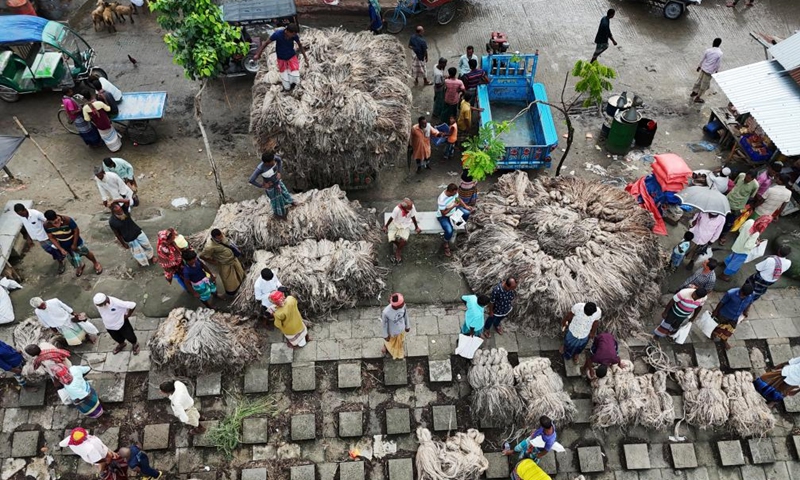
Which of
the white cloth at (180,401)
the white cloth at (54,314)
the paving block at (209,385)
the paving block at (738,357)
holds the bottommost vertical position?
the paving block at (209,385)

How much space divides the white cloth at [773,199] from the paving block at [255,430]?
350 inches

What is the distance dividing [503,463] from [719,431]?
10.6ft

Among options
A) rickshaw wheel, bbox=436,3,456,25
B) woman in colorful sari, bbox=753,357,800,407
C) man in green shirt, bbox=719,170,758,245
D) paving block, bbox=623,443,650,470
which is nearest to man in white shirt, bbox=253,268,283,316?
paving block, bbox=623,443,650,470

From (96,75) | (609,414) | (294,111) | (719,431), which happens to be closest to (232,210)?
(294,111)

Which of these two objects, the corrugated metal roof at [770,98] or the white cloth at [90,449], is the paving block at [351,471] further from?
the corrugated metal roof at [770,98]

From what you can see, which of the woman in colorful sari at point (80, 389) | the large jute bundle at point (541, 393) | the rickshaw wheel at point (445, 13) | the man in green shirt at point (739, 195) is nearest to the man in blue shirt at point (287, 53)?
the rickshaw wheel at point (445, 13)

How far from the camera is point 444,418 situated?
7.85 meters

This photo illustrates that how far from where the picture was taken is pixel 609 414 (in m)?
7.77

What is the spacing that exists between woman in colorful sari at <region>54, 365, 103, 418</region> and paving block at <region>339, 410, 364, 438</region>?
3.36 metres

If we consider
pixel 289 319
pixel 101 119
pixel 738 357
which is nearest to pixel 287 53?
pixel 101 119

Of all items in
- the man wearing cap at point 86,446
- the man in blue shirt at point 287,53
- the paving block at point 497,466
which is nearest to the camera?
the man wearing cap at point 86,446

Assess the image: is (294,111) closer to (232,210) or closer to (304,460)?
(232,210)

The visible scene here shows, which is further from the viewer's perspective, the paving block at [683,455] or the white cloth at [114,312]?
the paving block at [683,455]

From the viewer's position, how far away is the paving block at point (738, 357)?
27.6 ft
